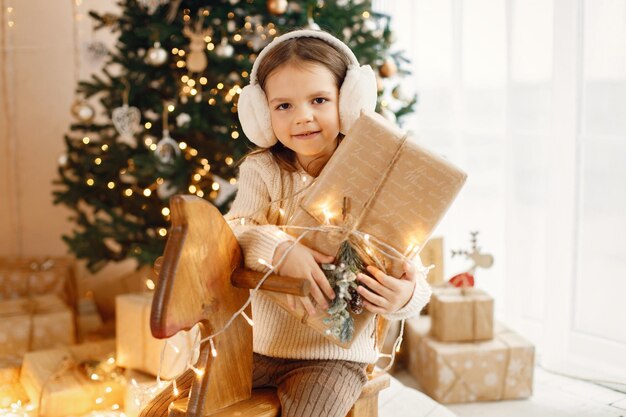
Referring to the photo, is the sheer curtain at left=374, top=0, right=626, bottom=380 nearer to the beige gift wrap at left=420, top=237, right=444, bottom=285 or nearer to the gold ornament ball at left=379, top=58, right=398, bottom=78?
the beige gift wrap at left=420, top=237, right=444, bottom=285

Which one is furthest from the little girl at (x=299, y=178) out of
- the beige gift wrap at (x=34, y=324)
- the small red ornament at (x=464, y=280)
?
the beige gift wrap at (x=34, y=324)

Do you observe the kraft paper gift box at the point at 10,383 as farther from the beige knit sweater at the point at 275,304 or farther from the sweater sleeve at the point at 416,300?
the sweater sleeve at the point at 416,300

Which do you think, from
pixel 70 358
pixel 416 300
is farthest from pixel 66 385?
pixel 416 300

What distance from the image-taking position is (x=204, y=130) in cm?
241

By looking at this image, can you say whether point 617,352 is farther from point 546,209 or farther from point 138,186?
point 138,186

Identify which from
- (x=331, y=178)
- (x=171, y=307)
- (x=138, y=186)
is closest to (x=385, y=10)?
(x=138, y=186)

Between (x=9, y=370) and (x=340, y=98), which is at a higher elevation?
(x=340, y=98)

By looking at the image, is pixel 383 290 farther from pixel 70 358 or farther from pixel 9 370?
pixel 9 370

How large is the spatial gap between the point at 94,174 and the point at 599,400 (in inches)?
80.9

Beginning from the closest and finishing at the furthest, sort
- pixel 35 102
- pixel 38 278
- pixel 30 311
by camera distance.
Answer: pixel 30 311 → pixel 38 278 → pixel 35 102

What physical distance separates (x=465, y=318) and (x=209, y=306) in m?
1.41

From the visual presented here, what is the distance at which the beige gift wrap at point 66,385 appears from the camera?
7.38ft

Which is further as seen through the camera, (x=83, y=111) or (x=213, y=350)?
(x=83, y=111)

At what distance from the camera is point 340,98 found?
4.43 ft
